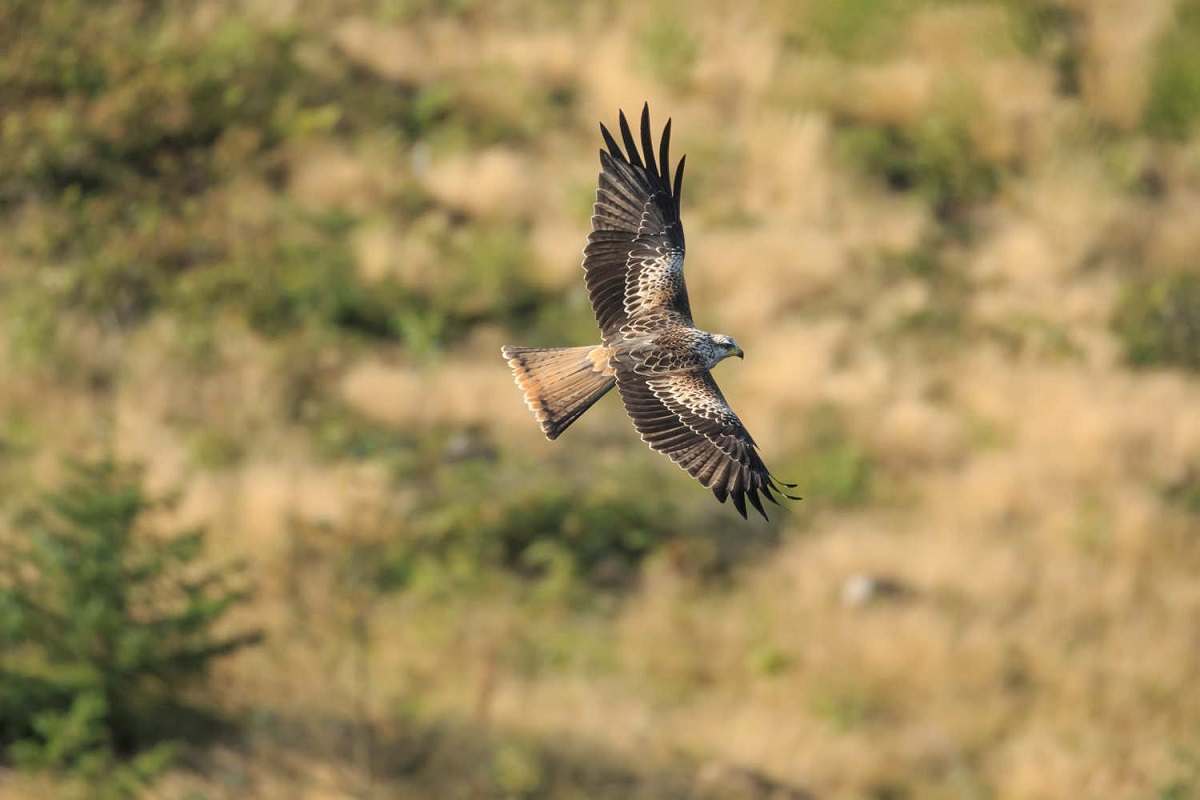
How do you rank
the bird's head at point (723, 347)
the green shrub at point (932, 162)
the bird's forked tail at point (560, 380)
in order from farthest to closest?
the green shrub at point (932, 162), the bird's head at point (723, 347), the bird's forked tail at point (560, 380)

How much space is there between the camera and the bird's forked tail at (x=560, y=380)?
20.3ft

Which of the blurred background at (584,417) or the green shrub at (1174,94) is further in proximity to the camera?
the green shrub at (1174,94)

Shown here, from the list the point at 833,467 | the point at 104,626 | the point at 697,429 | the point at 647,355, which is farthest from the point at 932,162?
the point at 697,429

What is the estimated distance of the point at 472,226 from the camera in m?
16.2

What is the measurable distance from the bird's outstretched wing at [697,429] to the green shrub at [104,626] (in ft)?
18.5

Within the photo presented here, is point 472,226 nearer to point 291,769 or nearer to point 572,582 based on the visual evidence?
point 572,582

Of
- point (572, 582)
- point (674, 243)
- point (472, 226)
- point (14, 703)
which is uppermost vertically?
point (472, 226)

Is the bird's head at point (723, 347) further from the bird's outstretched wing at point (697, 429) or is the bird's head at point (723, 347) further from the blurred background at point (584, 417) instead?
the blurred background at point (584, 417)

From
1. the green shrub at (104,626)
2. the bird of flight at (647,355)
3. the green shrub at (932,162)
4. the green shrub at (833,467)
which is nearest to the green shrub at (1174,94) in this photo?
the green shrub at (932,162)

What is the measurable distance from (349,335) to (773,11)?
24.6 feet

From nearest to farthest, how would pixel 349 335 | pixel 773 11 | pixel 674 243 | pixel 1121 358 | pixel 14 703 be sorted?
pixel 674 243 → pixel 14 703 → pixel 349 335 → pixel 1121 358 → pixel 773 11

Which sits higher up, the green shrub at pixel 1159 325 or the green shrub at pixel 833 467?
the green shrub at pixel 1159 325

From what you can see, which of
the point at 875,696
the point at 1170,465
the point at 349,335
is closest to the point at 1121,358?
the point at 1170,465

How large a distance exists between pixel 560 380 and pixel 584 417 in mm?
8101
